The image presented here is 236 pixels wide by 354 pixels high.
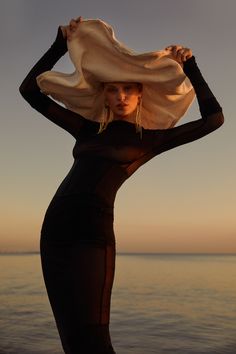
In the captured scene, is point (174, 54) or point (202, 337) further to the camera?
point (202, 337)

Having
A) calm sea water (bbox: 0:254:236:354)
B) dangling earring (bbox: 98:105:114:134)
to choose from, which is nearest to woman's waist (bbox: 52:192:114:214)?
dangling earring (bbox: 98:105:114:134)

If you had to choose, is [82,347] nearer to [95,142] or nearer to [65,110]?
[95,142]

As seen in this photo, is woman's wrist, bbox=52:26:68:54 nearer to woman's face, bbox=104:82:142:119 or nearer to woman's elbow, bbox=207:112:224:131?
woman's face, bbox=104:82:142:119

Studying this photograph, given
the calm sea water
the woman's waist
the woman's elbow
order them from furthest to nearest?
the calm sea water
the woman's elbow
the woman's waist

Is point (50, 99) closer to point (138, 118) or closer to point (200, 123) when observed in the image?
point (138, 118)

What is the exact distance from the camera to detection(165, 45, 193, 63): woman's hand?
11.2ft

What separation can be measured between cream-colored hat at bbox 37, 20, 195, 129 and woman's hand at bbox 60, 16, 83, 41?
0.9 inches

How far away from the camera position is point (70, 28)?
348cm

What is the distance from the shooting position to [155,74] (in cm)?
341

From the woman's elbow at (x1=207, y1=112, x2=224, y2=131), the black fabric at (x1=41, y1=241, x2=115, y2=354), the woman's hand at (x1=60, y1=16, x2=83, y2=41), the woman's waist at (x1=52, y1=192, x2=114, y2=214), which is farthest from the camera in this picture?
the woman's hand at (x1=60, y1=16, x2=83, y2=41)

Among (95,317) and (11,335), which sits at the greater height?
(95,317)

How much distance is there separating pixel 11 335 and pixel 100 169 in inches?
440

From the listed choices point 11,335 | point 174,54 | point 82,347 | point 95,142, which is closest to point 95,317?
point 82,347

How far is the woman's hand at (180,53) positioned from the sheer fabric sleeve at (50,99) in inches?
27.7
